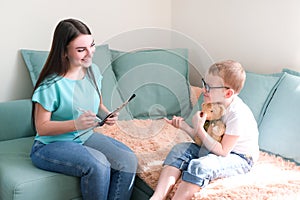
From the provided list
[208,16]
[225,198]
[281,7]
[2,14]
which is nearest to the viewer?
[225,198]

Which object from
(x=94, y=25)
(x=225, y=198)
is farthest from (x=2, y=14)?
(x=225, y=198)

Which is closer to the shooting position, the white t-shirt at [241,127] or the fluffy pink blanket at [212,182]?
the fluffy pink blanket at [212,182]

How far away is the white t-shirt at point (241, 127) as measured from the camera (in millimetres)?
1648

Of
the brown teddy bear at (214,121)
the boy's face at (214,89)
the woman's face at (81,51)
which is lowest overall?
the brown teddy bear at (214,121)

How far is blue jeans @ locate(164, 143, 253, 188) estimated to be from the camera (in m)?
1.56

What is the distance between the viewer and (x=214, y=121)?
164 cm

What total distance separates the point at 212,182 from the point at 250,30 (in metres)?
1.21

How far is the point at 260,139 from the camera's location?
2020 mm

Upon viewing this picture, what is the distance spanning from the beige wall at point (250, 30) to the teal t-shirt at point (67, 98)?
1.17 meters

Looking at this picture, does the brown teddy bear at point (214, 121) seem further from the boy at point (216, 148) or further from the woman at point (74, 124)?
the woman at point (74, 124)

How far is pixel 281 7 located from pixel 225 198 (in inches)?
51.0

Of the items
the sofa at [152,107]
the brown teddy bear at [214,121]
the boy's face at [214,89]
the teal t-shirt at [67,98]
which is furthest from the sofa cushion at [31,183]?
the boy's face at [214,89]

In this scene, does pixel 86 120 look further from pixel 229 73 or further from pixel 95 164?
pixel 229 73

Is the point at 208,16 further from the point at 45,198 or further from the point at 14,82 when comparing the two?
the point at 45,198
